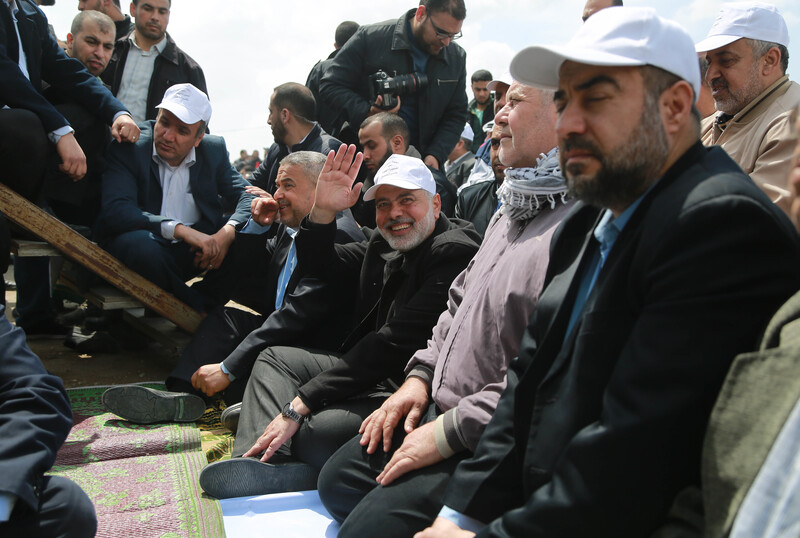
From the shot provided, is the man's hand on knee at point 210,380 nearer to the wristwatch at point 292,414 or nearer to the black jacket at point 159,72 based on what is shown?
the wristwatch at point 292,414

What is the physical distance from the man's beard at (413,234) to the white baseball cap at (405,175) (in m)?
0.13

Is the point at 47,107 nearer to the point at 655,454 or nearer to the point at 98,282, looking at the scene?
the point at 98,282

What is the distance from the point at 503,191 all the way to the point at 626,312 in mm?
1070

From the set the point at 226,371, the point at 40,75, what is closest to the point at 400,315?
the point at 226,371

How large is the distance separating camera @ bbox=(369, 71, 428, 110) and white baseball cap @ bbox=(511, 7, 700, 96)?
375cm

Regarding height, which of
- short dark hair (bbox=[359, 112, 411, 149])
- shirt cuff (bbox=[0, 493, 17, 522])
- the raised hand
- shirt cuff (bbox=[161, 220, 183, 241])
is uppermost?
short dark hair (bbox=[359, 112, 411, 149])

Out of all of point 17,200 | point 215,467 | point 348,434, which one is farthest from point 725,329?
point 17,200

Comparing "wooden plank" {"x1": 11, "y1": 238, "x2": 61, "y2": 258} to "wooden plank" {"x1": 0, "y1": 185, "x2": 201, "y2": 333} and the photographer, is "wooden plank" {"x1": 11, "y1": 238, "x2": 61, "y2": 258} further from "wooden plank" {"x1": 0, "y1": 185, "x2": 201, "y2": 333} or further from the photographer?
the photographer

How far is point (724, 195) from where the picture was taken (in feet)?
4.19

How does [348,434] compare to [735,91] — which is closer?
[348,434]

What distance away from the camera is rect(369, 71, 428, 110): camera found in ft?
16.9

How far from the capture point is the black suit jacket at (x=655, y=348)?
126cm

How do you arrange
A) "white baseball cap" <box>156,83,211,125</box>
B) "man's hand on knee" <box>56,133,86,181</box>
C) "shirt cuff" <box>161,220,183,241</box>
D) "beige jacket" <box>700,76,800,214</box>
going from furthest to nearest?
"white baseball cap" <box>156,83,211,125</box>
"shirt cuff" <box>161,220,183,241</box>
"man's hand on knee" <box>56,133,86,181</box>
"beige jacket" <box>700,76,800,214</box>

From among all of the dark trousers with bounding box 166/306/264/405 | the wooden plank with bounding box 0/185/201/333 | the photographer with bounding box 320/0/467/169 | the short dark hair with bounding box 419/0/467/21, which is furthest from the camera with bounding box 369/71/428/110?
the wooden plank with bounding box 0/185/201/333
